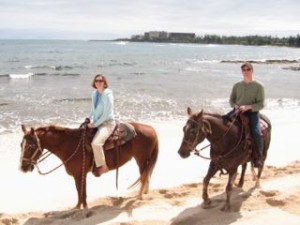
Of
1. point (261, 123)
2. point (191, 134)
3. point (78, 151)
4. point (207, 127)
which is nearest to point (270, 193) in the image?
point (261, 123)

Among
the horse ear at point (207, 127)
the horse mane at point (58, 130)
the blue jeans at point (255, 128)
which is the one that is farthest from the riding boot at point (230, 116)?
the horse mane at point (58, 130)

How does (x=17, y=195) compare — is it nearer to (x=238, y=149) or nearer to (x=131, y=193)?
(x=131, y=193)

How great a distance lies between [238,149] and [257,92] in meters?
1.07

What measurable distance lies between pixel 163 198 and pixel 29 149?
2.50 meters

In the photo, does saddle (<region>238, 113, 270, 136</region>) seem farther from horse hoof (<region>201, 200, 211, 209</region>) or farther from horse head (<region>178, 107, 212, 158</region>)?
horse hoof (<region>201, 200, 211, 209</region>)

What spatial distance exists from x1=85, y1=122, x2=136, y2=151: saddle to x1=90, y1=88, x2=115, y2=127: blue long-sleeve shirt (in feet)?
0.65

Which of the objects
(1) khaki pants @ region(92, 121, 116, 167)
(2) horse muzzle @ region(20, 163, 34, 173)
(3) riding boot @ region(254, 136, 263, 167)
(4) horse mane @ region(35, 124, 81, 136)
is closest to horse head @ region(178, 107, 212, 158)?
(3) riding boot @ region(254, 136, 263, 167)

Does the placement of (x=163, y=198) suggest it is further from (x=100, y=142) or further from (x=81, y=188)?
A: (x=100, y=142)

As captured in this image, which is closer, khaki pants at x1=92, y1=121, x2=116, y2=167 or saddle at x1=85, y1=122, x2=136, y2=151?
khaki pants at x1=92, y1=121, x2=116, y2=167

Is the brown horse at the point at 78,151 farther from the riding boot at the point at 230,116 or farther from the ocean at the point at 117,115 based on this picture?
the riding boot at the point at 230,116

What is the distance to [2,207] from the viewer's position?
843cm

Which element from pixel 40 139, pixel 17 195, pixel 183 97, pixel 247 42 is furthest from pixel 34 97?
pixel 247 42

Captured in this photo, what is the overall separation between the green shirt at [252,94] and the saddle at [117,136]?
181 cm

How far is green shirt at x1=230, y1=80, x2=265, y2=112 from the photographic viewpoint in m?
7.85
